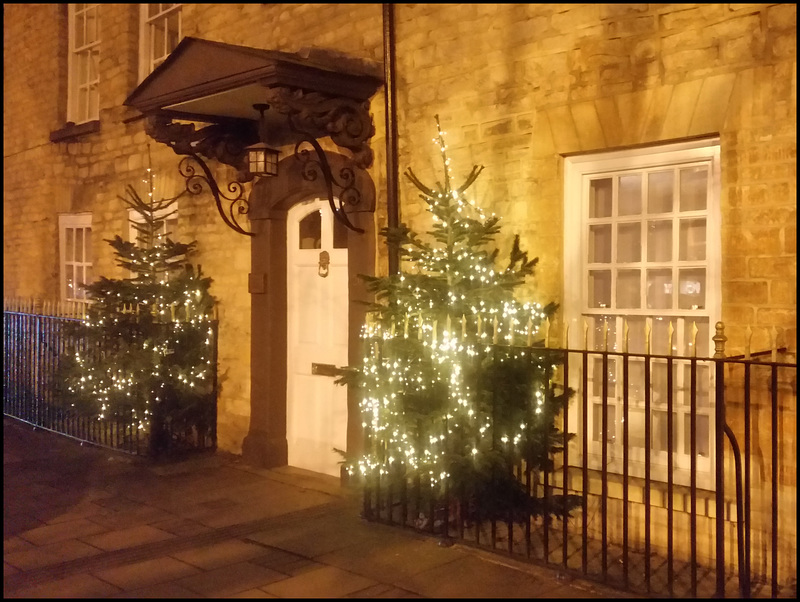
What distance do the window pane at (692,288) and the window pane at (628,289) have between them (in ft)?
0.94

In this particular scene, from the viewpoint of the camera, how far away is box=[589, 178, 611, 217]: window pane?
558 cm

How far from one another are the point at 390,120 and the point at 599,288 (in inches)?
85.8

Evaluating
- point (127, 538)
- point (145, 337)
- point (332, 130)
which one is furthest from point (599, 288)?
point (145, 337)

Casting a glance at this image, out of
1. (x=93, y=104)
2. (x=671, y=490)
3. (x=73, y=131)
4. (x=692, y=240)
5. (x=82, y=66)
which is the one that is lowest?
(x=671, y=490)

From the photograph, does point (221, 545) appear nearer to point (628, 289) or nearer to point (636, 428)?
point (636, 428)

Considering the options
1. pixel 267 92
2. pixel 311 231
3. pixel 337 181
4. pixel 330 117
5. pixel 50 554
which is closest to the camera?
pixel 50 554

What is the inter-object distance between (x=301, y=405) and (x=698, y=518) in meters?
3.81

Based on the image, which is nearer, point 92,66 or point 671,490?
point 671,490

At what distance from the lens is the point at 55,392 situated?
28.3 ft

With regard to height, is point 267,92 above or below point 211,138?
above

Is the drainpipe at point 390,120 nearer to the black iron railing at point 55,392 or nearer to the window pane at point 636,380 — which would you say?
the window pane at point 636,380

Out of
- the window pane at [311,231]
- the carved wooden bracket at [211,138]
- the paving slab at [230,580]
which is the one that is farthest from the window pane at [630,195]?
the carved wooden bracket at [211,138]

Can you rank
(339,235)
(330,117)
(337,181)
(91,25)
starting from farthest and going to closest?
(91,25) < (339,235) < (337,181) < (330,117)

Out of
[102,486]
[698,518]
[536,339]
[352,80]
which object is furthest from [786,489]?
[102,486]
